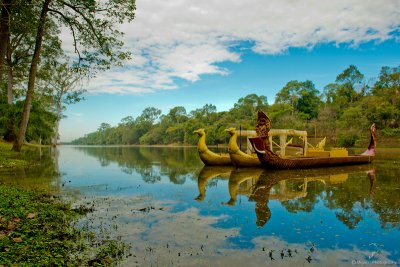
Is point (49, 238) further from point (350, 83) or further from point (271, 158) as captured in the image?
point (350, 83)

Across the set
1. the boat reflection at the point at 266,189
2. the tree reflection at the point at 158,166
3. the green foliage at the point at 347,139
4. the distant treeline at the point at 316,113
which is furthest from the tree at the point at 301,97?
the boat reflection at the point at 266,189

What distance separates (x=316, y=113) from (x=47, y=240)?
74.5 m

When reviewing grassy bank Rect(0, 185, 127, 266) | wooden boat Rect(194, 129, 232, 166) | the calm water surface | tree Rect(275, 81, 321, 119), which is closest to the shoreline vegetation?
grassy bank Rect(0, 185, 127, 266)

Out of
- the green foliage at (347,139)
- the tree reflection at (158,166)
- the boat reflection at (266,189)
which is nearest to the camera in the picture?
the boat reflection at (266,189)

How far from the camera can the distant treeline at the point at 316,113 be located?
4938cm

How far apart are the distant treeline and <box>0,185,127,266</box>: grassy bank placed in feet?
148

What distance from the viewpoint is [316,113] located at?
73000 mm

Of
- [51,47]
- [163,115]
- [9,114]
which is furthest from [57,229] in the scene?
[163,115]

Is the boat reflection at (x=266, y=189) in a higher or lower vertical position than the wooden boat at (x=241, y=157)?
lower

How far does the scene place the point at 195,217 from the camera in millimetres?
7781

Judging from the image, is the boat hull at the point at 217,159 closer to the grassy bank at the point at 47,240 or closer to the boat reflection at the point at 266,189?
the boat reflection at the point at 266,189

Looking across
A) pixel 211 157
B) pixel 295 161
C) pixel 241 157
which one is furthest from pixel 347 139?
Answer: pixel 241 157

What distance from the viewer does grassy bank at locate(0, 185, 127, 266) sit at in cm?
457

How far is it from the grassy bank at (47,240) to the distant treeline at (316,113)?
45103mm
